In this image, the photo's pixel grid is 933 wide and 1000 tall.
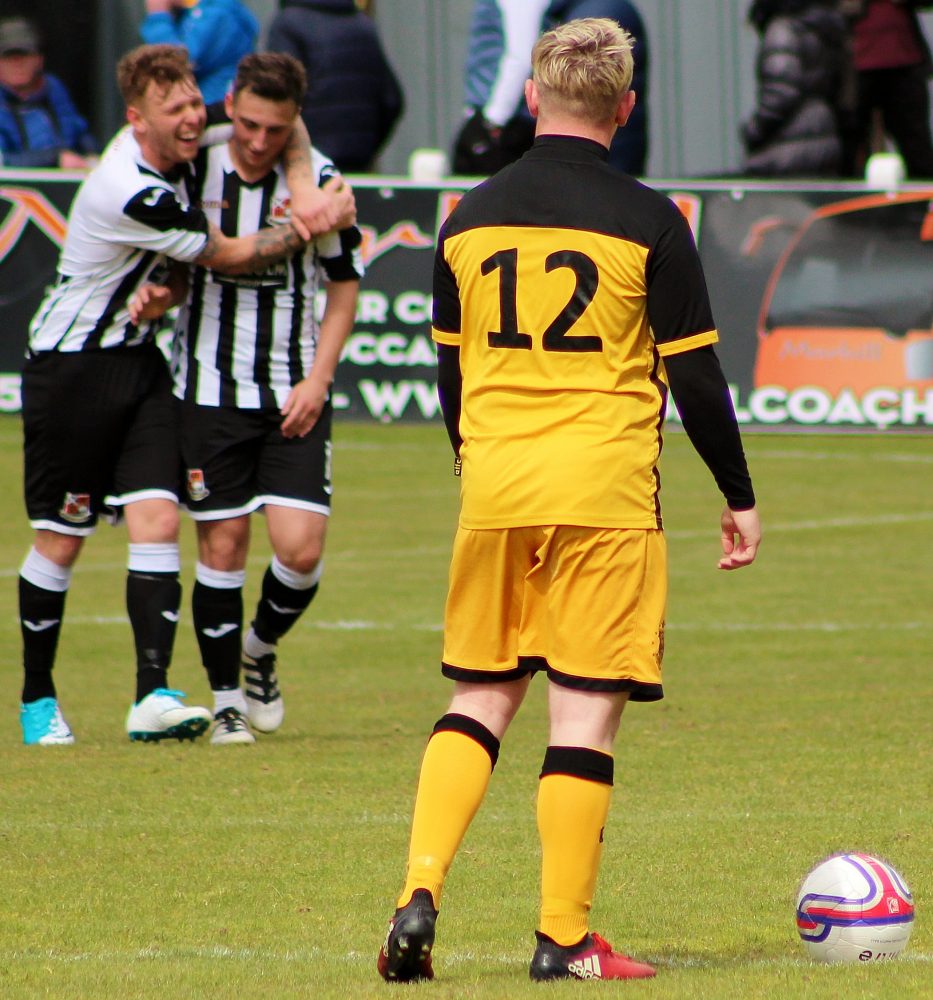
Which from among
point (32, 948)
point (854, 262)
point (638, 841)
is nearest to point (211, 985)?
point (32, 948)

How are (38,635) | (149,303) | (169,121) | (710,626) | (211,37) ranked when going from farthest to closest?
Answer: (211,37) → (710,626) → (38,635) → (149,303) → (169,121)

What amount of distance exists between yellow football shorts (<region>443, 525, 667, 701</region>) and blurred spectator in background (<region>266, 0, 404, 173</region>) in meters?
11.7

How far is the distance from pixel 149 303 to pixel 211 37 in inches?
354

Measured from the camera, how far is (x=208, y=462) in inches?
278

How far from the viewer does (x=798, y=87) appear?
54.4 ft

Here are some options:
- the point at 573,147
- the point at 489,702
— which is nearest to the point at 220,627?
the point at 489,702

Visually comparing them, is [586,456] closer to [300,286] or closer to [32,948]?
[32,948]

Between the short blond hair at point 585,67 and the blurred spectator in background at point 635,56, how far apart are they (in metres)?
10.9

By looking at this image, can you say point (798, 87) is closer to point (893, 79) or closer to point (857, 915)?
point (893, 79)

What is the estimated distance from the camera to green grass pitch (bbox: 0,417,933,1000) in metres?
4.41

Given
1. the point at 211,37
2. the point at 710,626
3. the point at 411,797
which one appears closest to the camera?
the point at 411,797

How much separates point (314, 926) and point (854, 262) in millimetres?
Answer: 10917

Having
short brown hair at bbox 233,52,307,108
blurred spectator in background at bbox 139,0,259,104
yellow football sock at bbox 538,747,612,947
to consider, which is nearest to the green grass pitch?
yellow football sock at bbox 538,747,612,947

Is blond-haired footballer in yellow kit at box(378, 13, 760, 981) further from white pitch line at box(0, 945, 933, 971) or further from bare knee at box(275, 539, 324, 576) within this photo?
bare knee at box(275, 539, 324, 576)
